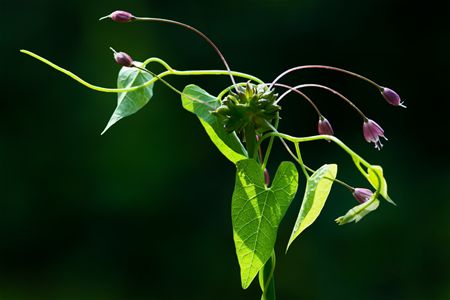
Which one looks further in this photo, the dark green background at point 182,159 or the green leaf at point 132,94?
the dark green background at point 182,159

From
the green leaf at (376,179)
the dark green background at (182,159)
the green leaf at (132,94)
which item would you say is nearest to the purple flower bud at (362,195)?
the green leaf at (376,179)

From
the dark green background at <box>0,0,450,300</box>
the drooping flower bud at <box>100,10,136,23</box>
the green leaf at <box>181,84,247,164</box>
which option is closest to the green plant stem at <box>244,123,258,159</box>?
the green leaf at <box>181,84,247,164</box>

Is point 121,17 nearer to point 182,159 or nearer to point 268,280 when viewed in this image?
point 268,280

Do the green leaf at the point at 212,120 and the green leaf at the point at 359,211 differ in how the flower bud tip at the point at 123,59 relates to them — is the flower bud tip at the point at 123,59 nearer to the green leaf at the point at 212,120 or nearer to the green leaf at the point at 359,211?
the green leaf at the point at 212,120

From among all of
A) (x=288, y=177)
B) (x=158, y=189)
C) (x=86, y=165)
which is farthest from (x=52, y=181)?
(x=288, y=177)

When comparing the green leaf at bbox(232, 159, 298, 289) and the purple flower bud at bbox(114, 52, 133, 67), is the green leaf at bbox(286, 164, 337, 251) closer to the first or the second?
the green leaf at bbox(232, 159, 298, 289)

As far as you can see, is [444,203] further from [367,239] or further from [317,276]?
[317,276]

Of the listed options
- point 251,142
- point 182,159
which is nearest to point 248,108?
point 251,142
